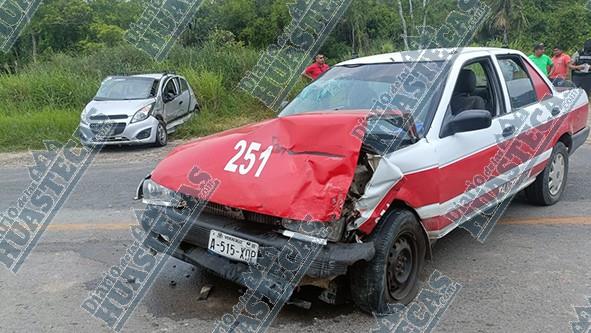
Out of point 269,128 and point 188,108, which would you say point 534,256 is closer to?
point 269,128

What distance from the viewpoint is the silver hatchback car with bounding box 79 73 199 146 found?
1078 cm

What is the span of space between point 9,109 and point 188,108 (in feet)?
16.5

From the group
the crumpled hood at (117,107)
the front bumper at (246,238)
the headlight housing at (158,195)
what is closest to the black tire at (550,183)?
the front bumper at (246,238)

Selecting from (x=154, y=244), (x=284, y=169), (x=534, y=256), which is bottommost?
(x=154, y=244)

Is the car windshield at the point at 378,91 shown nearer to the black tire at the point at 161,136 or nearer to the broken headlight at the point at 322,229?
the broken headlight at the point at 322,229

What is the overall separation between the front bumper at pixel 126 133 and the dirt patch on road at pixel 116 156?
0.21 m

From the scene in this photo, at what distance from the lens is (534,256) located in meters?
4.27

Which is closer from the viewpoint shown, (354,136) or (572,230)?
(354,136)

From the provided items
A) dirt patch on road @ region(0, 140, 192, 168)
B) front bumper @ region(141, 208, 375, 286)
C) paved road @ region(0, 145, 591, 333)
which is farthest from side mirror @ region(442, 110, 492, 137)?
dirt patch on road @ region(0, 140, 192, 168)

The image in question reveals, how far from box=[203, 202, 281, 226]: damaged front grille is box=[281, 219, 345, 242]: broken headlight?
0.17 m

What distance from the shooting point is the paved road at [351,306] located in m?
3.34

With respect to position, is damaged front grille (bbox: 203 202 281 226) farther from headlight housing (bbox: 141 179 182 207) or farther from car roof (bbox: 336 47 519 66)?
car roof (bbox: 336 47 519 66)

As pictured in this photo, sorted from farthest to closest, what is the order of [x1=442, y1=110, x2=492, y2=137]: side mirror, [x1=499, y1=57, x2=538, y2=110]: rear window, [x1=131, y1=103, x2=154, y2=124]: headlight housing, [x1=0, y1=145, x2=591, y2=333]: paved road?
[x1=131, y1=103, x2=154, y2=124]: headlight housing → [x1=499, y1=57, x2=538, y2=110]: rear window → [x1=442, y1=110, x2=492, y2=137]: side mirror → [x1=0, y1=145, x2=591, y2=333]: paved road

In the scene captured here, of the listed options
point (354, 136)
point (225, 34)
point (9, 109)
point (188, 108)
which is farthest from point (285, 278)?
point (225, 34)
